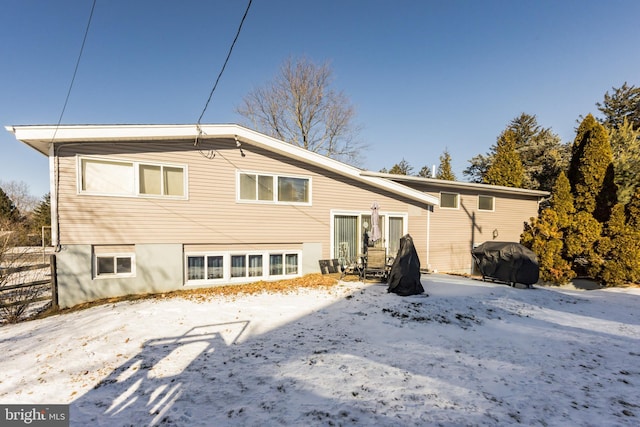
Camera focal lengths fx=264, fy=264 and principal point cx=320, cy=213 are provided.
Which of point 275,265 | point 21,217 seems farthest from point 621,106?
point 21,217

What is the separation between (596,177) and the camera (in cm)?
1211

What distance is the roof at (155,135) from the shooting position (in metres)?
6.91

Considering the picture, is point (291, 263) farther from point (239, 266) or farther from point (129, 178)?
point (129, 178)

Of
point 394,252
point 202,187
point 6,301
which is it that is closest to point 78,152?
point 202,187

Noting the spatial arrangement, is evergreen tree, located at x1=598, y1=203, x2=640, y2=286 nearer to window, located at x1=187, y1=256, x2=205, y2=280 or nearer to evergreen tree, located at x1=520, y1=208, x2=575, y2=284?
evergreen tree, located at x1=520, y1=208, x2=575, y2=284

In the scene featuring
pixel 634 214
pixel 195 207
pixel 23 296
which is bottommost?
pixel 23 296

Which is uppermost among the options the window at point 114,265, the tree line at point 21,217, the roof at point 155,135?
the roof at point 155,135

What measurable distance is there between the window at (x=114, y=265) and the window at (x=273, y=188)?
3.86 metres

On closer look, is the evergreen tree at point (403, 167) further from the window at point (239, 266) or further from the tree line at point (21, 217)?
the tree line at point (21, 217)

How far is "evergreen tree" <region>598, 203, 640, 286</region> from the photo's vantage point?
10.4 meters

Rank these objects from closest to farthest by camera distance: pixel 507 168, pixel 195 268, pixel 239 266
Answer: pixel 195 268, pixel 239 266, pixel 507 168

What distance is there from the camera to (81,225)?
7.50 meters

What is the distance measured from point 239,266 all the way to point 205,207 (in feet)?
7.77

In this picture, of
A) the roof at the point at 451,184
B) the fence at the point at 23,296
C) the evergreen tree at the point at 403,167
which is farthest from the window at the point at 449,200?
the evergreen tree at the point at 403,167
